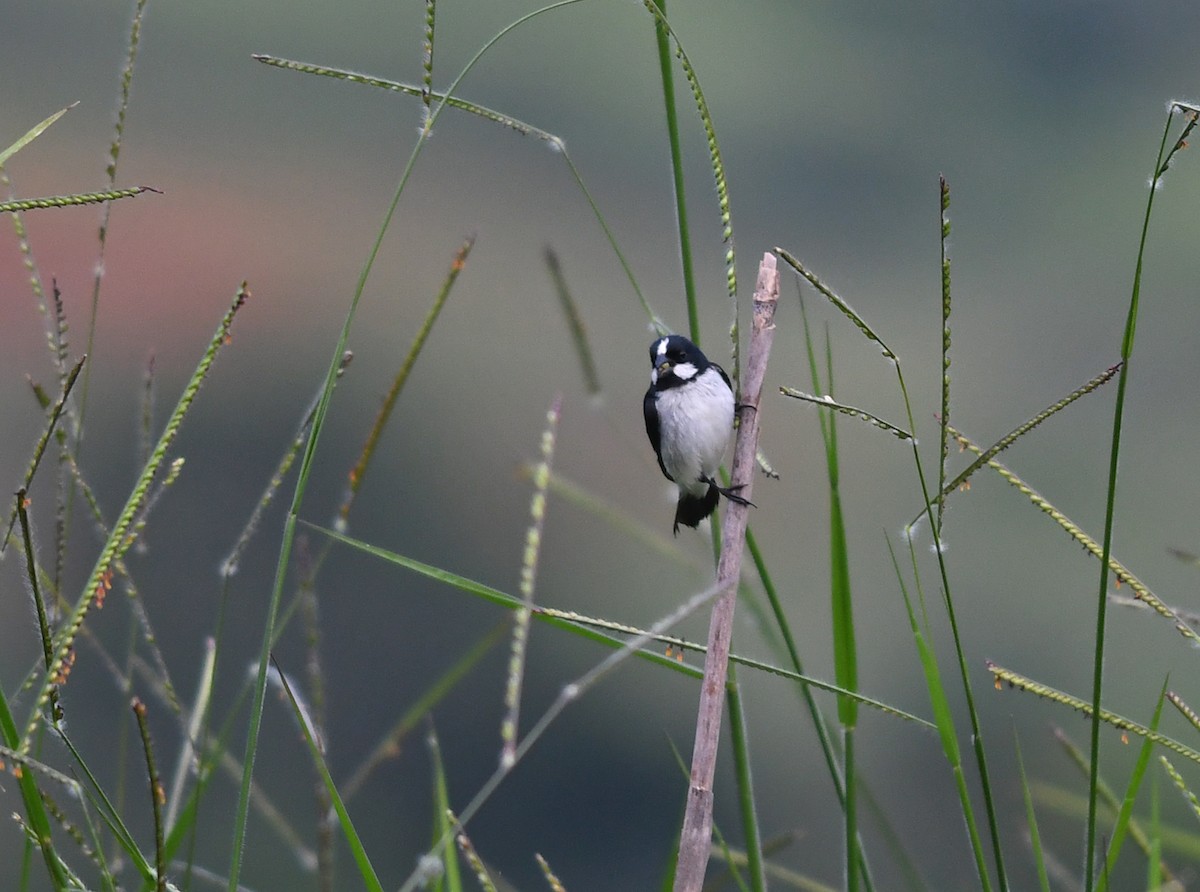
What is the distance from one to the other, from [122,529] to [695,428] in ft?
3.83

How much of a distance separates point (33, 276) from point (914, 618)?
2.32ft

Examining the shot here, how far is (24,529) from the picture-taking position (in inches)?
21.6

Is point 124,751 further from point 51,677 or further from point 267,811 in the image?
point 51,677

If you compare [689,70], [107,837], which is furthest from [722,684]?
[107,837]

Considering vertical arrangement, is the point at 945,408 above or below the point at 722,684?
above

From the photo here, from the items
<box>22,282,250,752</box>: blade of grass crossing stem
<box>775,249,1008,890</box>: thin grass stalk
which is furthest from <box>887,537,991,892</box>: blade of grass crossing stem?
<box>22,282,250,752</box>: blade of grass crossing stem

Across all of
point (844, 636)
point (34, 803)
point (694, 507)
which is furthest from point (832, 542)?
point (694, 507)

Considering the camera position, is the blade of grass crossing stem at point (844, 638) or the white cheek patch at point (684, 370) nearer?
the blade of grass crossing stem at point (844, 638)

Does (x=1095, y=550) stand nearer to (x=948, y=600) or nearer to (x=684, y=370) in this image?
(x=948, y=600)

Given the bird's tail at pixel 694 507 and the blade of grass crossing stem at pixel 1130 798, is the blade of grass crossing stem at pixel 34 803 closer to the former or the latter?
the blade of grass crossing stem at pixel 1130 798

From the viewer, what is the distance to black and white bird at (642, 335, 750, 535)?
1622 mm

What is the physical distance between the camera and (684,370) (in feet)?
5.74

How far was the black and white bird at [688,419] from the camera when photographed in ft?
5.32

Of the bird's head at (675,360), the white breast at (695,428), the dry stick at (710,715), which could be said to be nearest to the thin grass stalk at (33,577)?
the dry stick at (710,715)
